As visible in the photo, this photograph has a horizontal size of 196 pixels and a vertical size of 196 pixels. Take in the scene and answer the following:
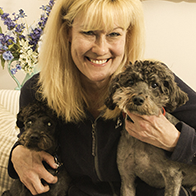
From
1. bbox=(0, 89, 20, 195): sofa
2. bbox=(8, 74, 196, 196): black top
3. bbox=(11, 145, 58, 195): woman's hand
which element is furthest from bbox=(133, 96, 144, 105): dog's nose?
bbox=(0, 89, 20, 195): sofa

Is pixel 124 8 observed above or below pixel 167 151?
above

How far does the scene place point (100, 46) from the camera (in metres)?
1.25

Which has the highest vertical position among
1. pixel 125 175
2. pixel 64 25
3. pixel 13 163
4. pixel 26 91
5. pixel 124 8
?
pixel 124 8

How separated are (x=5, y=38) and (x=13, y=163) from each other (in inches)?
64.5

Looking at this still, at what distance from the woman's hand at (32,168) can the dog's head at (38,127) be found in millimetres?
80

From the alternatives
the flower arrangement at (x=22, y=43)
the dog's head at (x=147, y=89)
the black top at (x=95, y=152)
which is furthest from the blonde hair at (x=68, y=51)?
the flower arrangement at (x=22, y=43)

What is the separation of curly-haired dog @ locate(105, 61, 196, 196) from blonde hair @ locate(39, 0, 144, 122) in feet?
1.13

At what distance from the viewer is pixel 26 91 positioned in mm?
1585

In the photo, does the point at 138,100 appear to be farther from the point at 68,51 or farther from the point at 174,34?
the point at 174,34

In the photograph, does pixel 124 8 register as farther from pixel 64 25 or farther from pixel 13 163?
pixel 13 163

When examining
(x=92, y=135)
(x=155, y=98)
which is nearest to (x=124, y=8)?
(x=155, y=98)

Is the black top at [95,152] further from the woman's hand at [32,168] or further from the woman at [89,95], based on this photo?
the woman's hand at [32,168]

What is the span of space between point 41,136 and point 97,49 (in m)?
0.59

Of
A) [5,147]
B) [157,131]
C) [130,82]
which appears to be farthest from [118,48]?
[5,147]
